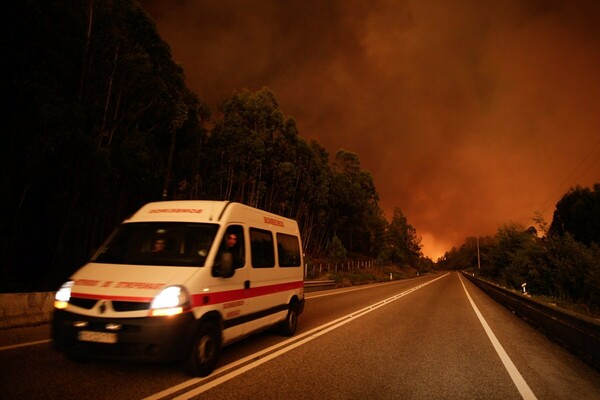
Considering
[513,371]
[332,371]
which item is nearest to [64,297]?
[332,371]

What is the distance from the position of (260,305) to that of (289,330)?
1723 mm

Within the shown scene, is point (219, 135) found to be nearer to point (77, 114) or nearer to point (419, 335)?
point (77, 114)

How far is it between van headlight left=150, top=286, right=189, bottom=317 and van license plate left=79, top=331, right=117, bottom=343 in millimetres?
517

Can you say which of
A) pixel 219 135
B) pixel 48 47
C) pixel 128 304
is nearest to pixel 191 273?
pixel 128 304

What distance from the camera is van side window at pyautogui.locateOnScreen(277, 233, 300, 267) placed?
25.4ft

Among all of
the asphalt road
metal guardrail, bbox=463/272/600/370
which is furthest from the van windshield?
metal guardrail, bbox=463/272/600/370

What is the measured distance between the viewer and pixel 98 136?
563 inches

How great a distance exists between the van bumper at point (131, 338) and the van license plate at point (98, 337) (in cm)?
1

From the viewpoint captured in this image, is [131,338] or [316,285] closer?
[131,338]

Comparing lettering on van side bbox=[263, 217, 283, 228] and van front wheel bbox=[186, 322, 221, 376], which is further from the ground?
lettering on van side bbox=[263, 217, 283, 228]

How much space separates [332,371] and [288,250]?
334cm

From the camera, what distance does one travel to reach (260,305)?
6.50m

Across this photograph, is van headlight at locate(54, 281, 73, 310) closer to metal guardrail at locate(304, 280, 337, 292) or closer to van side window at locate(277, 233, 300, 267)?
van side window at locate(277, 233, 300, 267)

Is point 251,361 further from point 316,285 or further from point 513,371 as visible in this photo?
point 316,285
